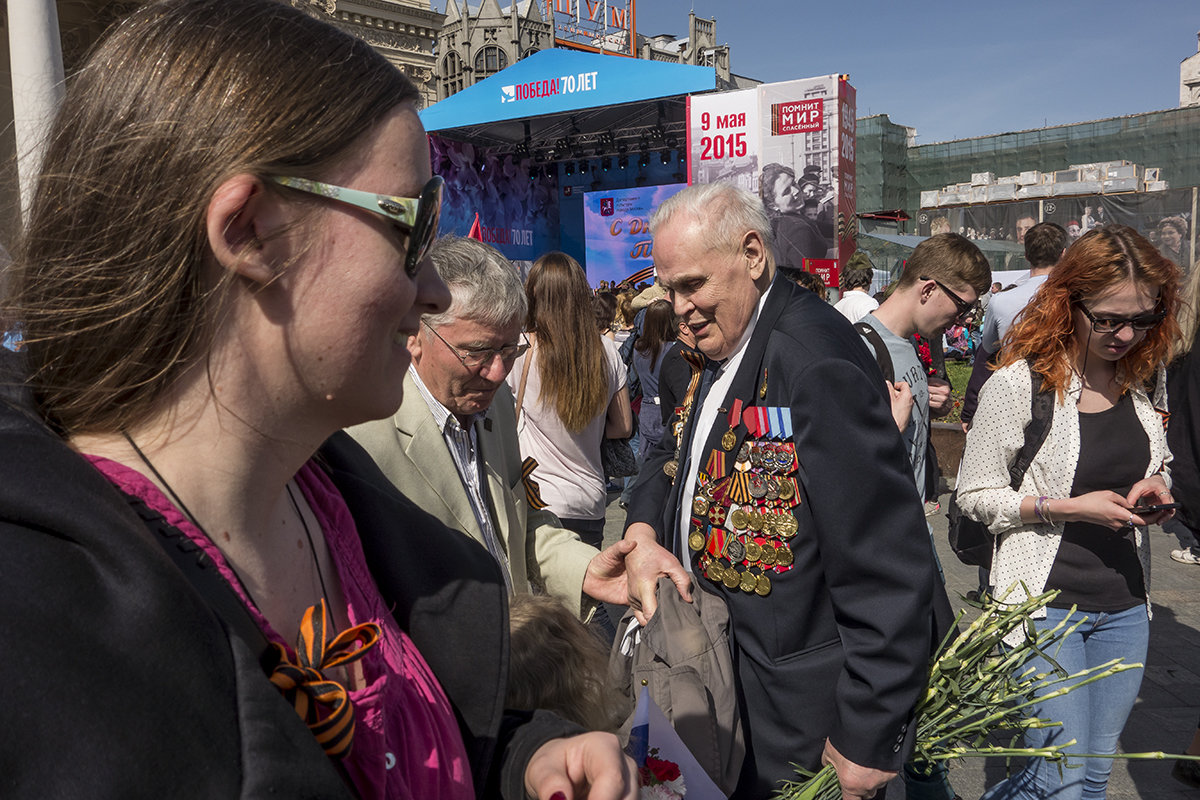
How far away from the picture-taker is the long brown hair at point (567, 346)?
13.4 ft

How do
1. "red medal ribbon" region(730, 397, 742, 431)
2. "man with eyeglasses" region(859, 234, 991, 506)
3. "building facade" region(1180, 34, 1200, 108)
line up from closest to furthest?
"red medal ribbon" region(730, 397, 742, 431)
"man with eyeglasses" region(859, 234, 991, 506)
"building facade" region(1180, 34, 1200, 108)

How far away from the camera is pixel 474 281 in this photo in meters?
2.37

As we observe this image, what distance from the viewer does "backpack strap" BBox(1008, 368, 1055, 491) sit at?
2.79m

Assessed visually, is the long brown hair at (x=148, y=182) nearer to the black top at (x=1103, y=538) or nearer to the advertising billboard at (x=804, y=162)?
the black top at (x=1103, y=538)

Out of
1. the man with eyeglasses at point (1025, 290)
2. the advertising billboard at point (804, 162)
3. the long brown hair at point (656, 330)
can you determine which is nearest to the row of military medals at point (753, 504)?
the man with eyeglasses at point (1025, 290)

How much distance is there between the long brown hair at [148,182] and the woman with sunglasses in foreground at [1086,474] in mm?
2614

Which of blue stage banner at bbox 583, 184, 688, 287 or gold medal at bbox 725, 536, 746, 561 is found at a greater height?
blue stage banner at bbox 583, 184, 688, 287

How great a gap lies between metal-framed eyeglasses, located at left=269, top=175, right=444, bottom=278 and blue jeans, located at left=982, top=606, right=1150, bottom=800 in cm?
252

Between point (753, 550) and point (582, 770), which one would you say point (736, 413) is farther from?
point (582, 770)

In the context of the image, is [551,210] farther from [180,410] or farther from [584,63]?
[180,410]

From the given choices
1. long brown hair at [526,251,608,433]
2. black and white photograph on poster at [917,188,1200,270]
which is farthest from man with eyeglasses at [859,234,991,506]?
black and white photograph on poster at [917,188,1200,270]

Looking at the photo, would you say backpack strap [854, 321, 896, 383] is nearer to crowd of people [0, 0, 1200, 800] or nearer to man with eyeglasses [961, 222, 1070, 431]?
crowd of people [0, 0, 1200, 800]

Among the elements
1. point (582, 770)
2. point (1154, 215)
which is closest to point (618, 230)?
point (1154, 215)

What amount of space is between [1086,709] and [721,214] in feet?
6.45
